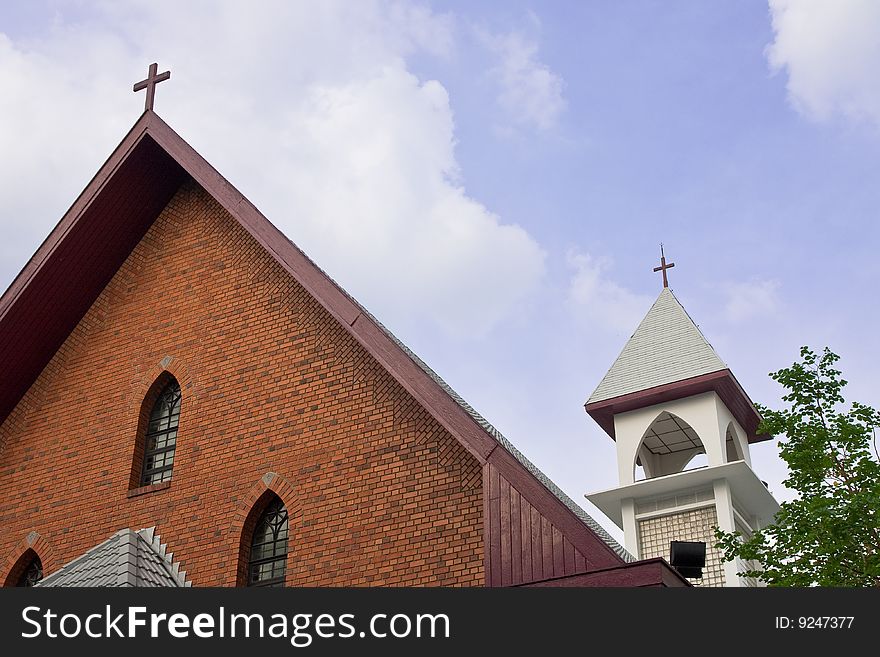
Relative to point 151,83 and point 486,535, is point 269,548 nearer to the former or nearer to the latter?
point 486,535

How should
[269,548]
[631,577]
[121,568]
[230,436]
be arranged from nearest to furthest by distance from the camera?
1. [631,577]
2. [121,568]
3. [269,548]
4. [230,436]

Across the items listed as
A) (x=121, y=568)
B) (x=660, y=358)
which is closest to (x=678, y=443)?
(x=660, y=358)

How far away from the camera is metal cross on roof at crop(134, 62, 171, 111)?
17859 millimetres

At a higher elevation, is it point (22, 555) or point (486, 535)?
point (22, 555)

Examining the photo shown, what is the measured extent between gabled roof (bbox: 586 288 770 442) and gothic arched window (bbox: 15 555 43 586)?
1464 cm

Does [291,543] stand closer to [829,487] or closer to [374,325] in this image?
[374,325]

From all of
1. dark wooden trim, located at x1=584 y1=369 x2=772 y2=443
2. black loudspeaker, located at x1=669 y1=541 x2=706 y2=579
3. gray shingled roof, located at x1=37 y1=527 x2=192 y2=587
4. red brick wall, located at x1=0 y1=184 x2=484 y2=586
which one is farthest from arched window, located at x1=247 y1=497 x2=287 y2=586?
dark wooden trim, located at x1=584 y1=369 x2=772 y2=443

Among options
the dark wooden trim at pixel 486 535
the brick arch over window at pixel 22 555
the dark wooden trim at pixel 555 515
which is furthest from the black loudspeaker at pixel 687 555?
the brick arch over window at pixel 22 555

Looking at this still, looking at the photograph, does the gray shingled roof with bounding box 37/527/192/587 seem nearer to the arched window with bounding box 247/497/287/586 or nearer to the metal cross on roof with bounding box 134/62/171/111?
the arched window with bounding box 247/497/287/586

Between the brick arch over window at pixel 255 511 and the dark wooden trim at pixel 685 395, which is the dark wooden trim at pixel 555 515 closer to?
the brick arch over window at pixel 255 511

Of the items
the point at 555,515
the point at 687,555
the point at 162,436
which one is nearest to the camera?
the point at 555,515

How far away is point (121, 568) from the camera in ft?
43.5

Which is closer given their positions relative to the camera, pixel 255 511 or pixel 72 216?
pixel 255 511

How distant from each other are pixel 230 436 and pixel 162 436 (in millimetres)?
1354
